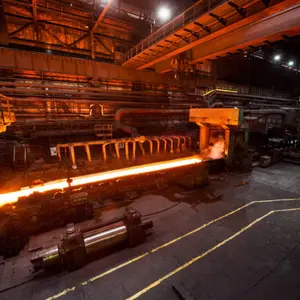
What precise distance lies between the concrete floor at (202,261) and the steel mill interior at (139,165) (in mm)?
22

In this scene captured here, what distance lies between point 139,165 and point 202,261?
4.03 m

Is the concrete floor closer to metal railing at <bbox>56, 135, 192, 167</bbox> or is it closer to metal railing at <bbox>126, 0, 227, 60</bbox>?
metal railing at <bbox>56, 135, 192, 167</bbox>

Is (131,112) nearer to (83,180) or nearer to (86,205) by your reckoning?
(83,180)

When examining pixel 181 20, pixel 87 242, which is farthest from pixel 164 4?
pixel 87 242

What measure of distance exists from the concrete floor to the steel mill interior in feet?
0.07

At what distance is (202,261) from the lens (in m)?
3.14

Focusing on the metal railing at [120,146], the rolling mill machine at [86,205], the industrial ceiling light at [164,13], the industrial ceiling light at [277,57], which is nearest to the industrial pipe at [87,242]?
the rolling mill machine at [86,205]

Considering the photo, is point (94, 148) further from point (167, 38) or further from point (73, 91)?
point (167, 38)

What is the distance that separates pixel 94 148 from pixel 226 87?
12379mm

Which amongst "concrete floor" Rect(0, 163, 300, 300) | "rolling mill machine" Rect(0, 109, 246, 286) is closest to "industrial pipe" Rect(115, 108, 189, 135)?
"rolling mill machine" Rect(0, 109, 246, 286)

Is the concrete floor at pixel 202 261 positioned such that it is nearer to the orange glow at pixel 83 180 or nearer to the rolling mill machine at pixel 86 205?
the rolling mill machine at pixel 86 205

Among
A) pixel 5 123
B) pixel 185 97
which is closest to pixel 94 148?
pixel 5 123

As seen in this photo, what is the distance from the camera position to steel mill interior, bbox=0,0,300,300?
292 cm

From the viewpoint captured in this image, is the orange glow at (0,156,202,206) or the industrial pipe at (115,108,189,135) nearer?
the orange glow at (0,156,202,206)
